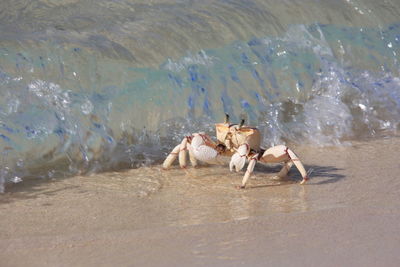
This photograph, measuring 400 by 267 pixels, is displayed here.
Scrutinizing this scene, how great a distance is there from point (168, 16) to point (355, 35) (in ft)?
7.65

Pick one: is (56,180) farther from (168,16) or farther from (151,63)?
(168,16)

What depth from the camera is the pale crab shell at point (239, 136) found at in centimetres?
605

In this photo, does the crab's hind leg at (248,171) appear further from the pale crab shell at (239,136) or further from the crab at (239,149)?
the pale crab shell at (239,136)

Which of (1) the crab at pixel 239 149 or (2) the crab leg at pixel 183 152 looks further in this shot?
(2) the crab leg at pixel 183 152

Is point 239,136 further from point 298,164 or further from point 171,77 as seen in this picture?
point 171,77

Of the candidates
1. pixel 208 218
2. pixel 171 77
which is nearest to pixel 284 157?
pixel 208 218

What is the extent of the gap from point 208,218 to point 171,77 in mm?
2631

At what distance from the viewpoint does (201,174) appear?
633 centimetres

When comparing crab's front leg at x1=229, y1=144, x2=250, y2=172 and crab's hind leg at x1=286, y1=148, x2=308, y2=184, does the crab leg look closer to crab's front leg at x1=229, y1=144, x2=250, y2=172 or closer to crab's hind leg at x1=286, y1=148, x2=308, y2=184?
crab's front leg at x1=229, y1=144, x2=250, y2=172

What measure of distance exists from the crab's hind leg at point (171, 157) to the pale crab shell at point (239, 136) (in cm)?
38

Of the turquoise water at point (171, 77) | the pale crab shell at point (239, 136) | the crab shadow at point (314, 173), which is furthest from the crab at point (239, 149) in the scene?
the turquoise water at point (171, 77)

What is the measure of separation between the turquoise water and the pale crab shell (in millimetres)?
813

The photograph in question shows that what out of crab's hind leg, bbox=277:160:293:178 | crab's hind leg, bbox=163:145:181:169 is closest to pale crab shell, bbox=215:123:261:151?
crab's hind leg, bbox=277:160:293:178

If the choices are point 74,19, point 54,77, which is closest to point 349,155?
point 54,77
